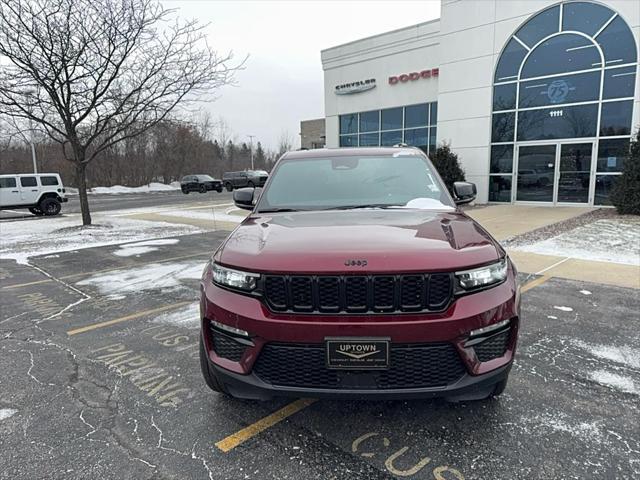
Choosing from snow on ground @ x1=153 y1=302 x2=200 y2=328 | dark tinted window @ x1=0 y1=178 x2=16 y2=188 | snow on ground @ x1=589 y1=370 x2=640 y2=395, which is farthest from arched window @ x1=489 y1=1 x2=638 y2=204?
dark tinted window @ x1=0 y1=178 x2=16 y2=188

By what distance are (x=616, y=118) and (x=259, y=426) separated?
16.7m

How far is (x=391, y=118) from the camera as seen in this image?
23.0 meters

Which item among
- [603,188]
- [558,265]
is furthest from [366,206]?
[603,188]

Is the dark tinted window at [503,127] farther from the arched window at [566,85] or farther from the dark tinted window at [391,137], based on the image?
the dark tinted window at [391,137]

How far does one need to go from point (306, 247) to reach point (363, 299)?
0.44 m

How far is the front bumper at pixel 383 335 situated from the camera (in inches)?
88.7

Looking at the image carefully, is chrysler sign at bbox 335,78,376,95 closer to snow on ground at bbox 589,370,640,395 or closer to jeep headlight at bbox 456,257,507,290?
snow on ground at bbox 589,370,640,395

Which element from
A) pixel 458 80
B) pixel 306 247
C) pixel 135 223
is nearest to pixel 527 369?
pixel 306 247

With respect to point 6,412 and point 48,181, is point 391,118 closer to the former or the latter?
point 48,181

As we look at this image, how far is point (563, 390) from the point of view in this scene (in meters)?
3.16

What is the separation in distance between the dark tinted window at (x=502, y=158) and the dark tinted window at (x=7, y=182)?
20084mm

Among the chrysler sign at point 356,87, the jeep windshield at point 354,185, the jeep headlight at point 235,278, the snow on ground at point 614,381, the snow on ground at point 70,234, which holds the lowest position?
the snow on ground at point 614,381

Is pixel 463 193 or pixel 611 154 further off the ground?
pixel 611 154

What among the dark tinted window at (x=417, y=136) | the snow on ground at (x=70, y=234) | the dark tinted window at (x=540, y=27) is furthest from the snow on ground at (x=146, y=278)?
the dark tinted window at (x=417, y=136)
